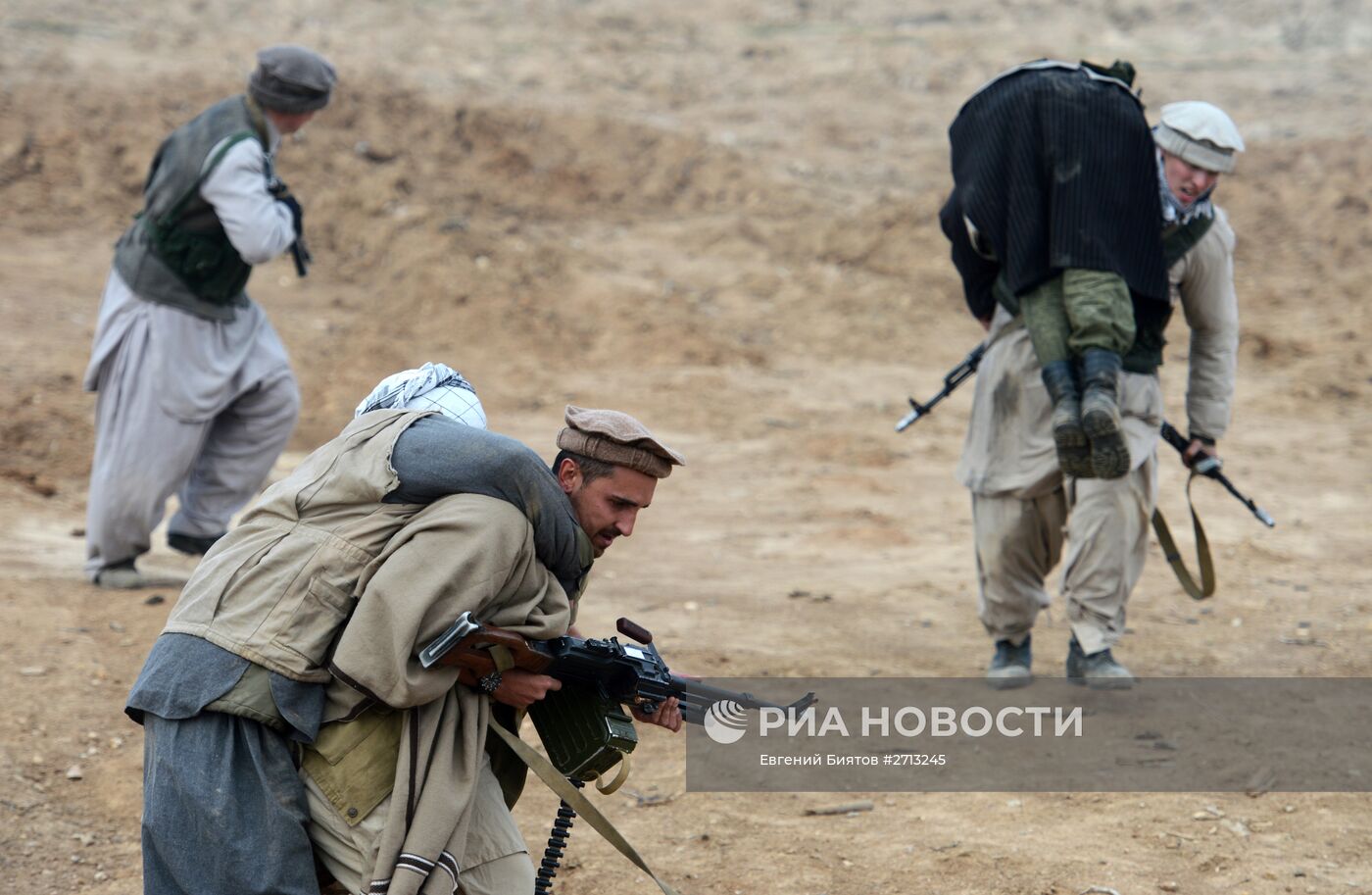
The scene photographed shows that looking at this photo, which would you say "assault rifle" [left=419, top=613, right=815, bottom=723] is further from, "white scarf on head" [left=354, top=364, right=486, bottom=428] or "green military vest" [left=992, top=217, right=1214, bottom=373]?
"green military vest" [left=992, top=217, right=1214, bottom=373]

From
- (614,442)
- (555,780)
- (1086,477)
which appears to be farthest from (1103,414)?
(555,780)

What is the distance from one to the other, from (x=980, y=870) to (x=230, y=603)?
6.75 feet

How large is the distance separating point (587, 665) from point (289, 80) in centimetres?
327

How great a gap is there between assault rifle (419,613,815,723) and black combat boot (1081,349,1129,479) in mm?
1782

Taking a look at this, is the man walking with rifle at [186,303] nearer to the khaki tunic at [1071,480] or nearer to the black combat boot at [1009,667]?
the khaki tunic at [1071,480]

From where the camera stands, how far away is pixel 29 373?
348 inches

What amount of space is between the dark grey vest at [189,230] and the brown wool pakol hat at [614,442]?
9.99 feet

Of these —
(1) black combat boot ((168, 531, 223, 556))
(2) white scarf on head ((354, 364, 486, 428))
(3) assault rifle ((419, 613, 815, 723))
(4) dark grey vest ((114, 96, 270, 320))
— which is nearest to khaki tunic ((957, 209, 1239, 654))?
(3) assault rifle ((419, 613, 815, 723))

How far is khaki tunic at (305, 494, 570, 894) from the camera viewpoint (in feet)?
7.73

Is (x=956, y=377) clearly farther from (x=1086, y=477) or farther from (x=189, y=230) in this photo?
(x=189, y=230)

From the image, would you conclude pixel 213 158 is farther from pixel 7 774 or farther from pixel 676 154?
pixel 676 154

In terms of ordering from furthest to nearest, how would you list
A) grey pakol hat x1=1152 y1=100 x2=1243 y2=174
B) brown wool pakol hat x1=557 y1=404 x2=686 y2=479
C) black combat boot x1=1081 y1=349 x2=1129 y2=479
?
grey pakol hat x1=1152 y1=100 x2=1243 y2=174 < black combat boot x1=1081 y1=349 x2=1129 y2=479 < brown wool pakol hat x1=557 y1=404 x2=686 y2=479

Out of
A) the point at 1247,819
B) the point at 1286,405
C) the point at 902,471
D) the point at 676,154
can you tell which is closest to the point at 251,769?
the point at 1247,819

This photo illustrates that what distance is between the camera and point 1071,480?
4801 millimetres
